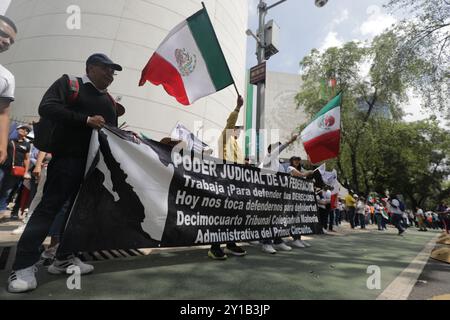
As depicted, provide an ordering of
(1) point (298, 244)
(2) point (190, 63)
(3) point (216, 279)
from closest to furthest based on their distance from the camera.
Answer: (3) point (216, 279) < (2) point (190, 63) < (1) point (298, 244)

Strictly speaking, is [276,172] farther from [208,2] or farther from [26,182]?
[208,2]

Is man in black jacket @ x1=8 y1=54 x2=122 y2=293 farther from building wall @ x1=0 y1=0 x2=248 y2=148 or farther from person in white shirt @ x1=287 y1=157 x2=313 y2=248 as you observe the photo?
building wall @ x1=0 y1=0 x2=248 y2=148

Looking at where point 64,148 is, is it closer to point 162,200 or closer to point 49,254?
point 162,200

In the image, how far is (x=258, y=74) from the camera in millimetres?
8086

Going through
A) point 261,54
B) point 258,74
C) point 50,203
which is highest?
point 261,54

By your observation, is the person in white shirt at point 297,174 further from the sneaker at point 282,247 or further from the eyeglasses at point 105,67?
the eyeglasses at point 105,67

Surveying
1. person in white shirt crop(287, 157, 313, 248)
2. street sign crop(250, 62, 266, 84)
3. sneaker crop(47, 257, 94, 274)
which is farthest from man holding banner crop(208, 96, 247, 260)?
street sign crop(250, 62, 266, 84)

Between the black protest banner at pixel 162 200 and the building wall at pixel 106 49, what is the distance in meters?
14.2

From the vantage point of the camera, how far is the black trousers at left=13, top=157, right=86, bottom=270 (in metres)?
2.27

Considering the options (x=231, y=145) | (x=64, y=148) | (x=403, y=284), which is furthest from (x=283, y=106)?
(x=64, y=148)

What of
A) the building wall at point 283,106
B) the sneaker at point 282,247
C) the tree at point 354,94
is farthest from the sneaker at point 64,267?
the building wall at point 283,106

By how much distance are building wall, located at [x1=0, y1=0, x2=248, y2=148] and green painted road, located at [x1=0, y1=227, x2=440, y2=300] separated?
Result: 14674 mm

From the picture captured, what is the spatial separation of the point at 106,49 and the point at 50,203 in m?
17.6

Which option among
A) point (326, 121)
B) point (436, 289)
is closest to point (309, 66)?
point (326, 121)
